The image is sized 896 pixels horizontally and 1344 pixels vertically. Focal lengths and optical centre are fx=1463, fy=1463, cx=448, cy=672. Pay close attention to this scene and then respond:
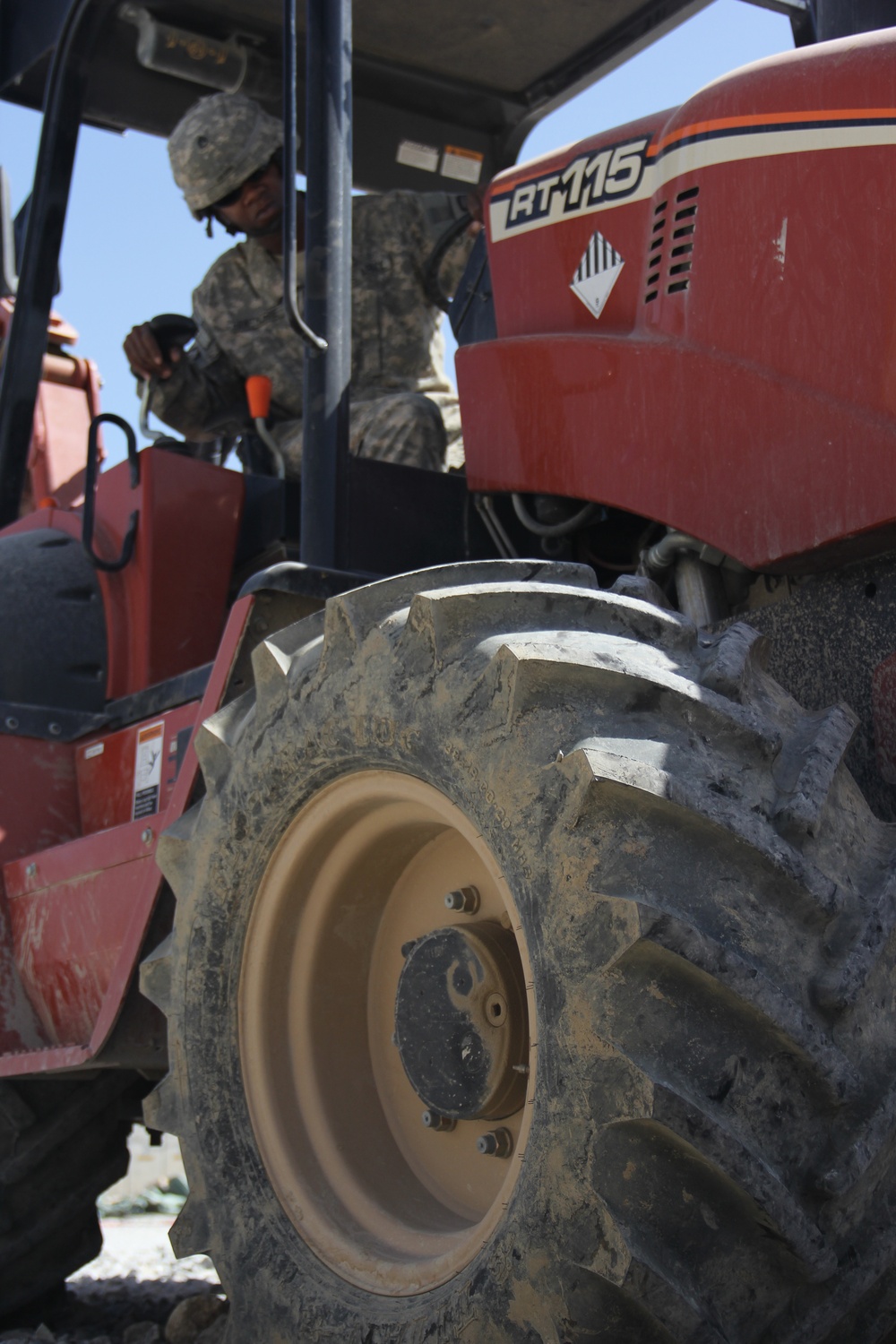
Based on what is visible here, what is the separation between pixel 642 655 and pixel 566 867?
0.29 m

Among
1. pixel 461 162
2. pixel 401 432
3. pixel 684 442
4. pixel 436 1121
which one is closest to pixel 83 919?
pixel 436 1121

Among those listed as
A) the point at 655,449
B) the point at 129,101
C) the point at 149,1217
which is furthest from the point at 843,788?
the point at 149,1217

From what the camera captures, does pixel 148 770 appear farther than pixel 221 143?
No

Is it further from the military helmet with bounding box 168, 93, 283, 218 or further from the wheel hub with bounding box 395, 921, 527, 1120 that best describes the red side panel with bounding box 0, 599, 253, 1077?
the military helmet with bounding box 168, 93, 283, 218

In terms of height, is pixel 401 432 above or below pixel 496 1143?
above

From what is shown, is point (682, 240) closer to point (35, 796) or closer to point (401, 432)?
point (401, 432)

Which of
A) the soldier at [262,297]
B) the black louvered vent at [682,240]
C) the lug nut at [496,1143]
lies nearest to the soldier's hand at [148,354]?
the soldier at [262,297]

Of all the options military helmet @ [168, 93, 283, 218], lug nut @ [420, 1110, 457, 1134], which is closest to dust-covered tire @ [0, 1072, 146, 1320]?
lug nut @ [420, 1110, 457, 1134]

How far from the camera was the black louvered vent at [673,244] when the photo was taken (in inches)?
85.0

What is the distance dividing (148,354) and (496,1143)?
247 centimetres

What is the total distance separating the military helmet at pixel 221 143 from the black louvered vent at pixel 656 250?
171 cm

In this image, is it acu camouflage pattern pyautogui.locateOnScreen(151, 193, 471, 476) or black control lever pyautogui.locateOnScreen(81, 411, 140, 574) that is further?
acu camouflage pattern pyautogui.locateOnScreen(151, 193, 471, 476)

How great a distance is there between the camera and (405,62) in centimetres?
390

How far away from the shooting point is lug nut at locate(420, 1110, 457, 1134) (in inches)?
77.3
